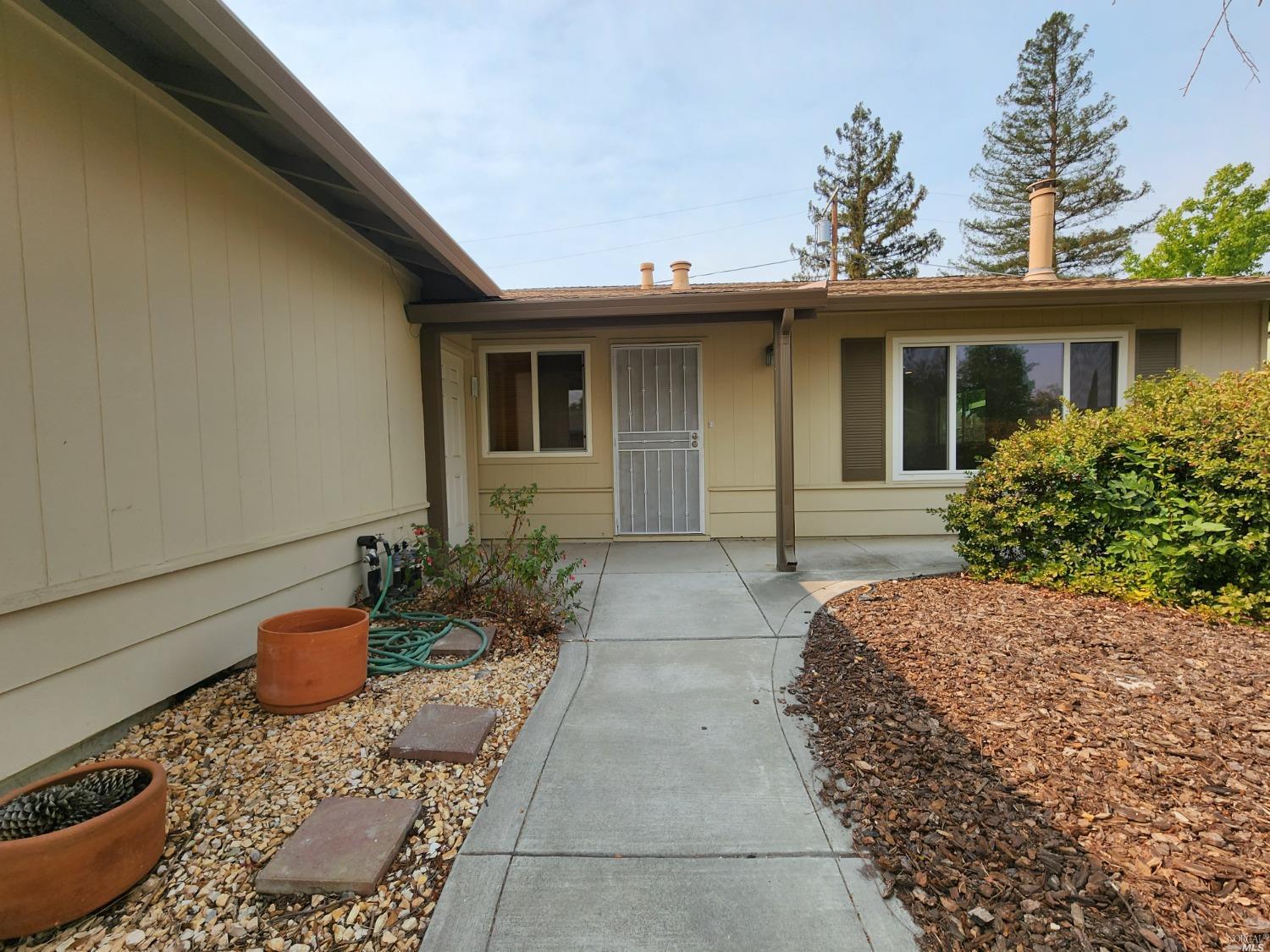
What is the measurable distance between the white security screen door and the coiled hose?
3.05 m

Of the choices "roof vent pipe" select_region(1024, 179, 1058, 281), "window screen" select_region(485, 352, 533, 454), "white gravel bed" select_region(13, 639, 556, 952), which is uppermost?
"roof vent pipe" select_region(1024, 179, 1058, 281)

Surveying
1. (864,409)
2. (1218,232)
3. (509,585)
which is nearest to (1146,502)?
(864,409)

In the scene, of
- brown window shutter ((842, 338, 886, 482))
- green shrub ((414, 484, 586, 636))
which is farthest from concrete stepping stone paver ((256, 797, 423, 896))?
brown window shutter ((842, 338, 886, 482))

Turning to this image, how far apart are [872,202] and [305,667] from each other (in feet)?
74.2

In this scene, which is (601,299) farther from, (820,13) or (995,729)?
(820,13)

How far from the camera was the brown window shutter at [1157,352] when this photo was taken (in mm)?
6164

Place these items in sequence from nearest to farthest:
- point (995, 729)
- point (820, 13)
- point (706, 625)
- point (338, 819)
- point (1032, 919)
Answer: point (1032, 919) < point (338, 819) < point (995, 729) < point (706, 625) < point (820, 13)

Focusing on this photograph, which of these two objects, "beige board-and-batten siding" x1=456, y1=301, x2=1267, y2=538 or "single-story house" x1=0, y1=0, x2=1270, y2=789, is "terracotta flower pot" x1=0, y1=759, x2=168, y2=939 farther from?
"beige board-and-batten siding" x1=456, y1=301, x2=1267, y2=538

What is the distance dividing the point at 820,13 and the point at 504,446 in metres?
6.98

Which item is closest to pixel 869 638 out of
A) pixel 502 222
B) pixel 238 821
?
pixel 238 821

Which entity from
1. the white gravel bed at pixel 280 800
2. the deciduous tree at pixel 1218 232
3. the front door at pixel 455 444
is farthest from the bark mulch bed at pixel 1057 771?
the deciduous tree at pixel 1218 232

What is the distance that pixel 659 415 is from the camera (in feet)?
21.1

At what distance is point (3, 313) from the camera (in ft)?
6.13

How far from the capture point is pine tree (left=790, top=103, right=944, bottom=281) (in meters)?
19.5
